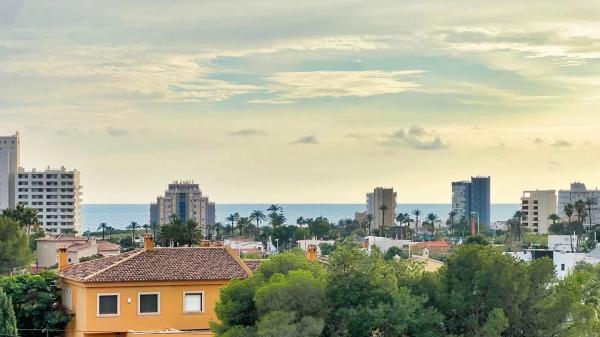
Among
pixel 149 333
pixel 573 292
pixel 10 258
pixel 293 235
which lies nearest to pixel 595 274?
pixel 573 292

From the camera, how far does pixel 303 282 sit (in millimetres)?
31609

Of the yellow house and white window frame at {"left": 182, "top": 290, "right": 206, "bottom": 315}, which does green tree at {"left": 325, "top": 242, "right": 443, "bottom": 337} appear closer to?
the yellow house

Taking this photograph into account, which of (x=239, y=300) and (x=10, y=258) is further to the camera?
(x=10, y=258)

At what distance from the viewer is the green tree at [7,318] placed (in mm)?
38500

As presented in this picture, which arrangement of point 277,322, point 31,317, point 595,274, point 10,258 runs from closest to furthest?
point 277,322
point 31,317
point 595,274
point 10,258

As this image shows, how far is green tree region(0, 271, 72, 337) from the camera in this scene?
4108 cm

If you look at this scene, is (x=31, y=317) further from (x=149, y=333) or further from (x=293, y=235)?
(x=293, y=235)

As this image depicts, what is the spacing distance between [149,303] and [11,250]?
24748 millimetres

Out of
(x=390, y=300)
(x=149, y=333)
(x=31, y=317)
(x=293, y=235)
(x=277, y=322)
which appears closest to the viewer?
(x=277, y=322)

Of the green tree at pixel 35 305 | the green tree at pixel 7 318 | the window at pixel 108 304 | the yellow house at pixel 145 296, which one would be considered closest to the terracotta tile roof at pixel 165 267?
the yellow house at pixel 145 296

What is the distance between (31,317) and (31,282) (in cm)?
157

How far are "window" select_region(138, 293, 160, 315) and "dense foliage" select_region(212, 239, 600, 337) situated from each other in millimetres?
8020

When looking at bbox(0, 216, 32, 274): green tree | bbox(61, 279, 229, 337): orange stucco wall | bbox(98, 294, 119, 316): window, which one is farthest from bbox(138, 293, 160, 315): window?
bbox(0, 216, 32, 274): green tree

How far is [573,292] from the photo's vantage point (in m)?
33.1
